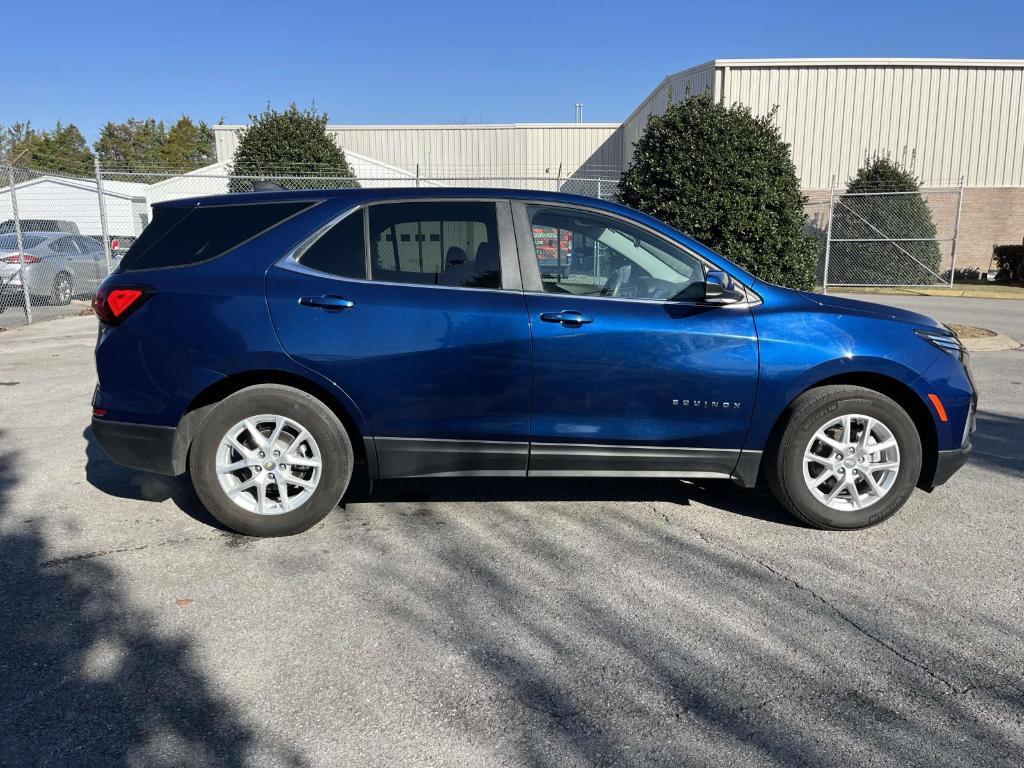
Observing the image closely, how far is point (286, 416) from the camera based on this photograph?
3943 millimetres

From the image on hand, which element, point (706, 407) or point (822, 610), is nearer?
point (822, 610)

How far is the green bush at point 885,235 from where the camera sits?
20.1m

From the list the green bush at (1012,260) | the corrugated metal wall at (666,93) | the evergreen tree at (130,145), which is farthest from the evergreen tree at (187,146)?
the green bush at (1012,260)

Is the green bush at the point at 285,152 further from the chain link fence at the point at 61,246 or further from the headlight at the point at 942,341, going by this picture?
the headlight at the point at 942,341

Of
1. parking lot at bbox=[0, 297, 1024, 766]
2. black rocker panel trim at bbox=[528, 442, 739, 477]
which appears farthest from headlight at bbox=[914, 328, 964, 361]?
black rocker panel trim at bbox=[528, 442, 739, 477]

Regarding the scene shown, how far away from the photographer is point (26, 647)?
2971mm

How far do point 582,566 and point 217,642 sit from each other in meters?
1.67

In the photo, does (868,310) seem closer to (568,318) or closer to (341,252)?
(568,318)

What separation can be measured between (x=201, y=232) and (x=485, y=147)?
1092 inches

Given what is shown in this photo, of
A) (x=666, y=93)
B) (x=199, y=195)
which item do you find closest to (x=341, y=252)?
(x=199, y=195)

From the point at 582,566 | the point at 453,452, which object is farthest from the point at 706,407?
the point at 453,452

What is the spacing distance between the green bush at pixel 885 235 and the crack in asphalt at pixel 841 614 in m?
18.4

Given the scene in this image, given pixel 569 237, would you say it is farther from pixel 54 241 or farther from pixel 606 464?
pixel 54 241

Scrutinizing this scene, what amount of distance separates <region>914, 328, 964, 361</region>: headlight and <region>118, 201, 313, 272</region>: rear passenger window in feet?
11.3
